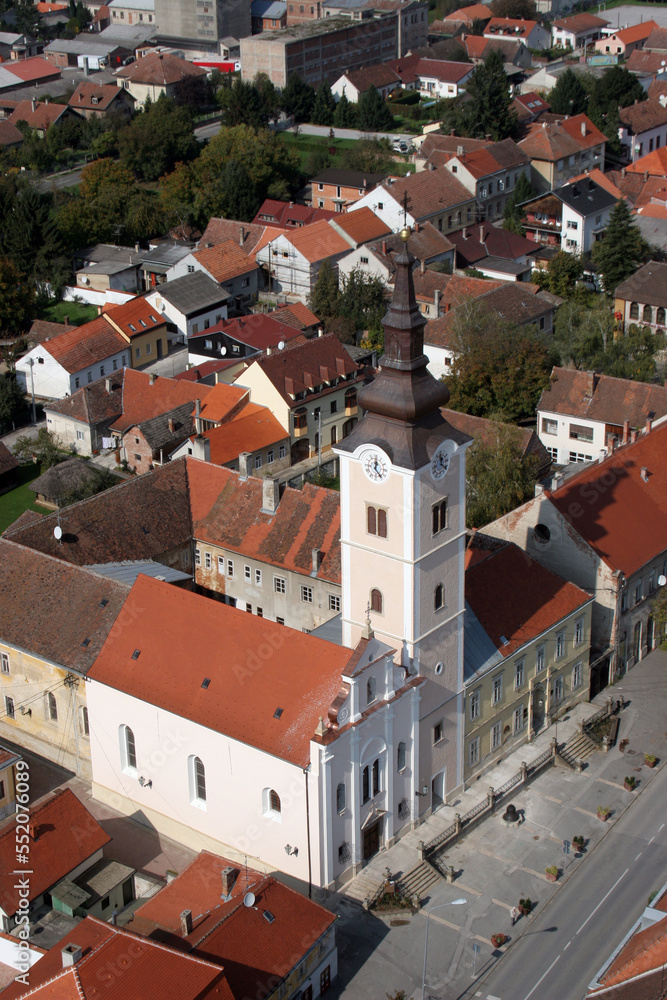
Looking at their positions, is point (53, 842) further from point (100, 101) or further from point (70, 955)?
point (100, 101)

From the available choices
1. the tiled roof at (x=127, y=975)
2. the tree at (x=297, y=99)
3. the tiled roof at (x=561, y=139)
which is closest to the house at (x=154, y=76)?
the tree at (x=297, y=99)

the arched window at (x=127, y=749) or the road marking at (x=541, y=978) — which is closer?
the road marking at (x=541, y=978)

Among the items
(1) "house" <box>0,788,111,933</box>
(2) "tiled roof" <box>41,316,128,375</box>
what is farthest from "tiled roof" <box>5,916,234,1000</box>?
(2) "tiled roof" <box>41,316,128,375</box>

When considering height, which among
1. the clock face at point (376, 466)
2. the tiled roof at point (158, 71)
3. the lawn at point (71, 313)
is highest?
the clock face at point (376, 466)

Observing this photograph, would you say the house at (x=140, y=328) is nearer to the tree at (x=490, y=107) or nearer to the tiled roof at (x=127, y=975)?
the tree at (x=490, y=107)

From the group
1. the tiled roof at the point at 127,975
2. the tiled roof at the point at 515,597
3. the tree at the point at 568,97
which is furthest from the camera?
the tree at the point at 568,97

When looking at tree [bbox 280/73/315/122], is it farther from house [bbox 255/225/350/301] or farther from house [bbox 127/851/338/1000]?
house [bbox 127/851/338/1000]
